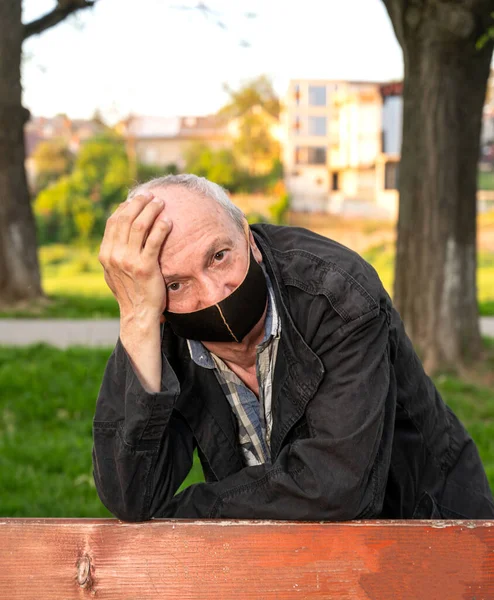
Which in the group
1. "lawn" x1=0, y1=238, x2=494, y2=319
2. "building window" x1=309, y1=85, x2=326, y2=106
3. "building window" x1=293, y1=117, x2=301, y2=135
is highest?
"building window" x1=309, y1=85, x2=326, y2=106

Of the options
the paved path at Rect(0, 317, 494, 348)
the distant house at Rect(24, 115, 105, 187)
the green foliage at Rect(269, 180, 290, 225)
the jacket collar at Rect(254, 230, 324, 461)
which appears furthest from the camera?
the distant house at Rect(24, 115, 105, 187)

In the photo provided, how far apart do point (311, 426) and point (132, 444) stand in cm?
42

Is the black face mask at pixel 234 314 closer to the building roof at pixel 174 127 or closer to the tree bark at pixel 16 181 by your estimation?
the tree bark at pixel 16 181

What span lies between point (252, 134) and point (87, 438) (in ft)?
129

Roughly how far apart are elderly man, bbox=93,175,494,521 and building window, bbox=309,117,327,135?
57839 millimetres

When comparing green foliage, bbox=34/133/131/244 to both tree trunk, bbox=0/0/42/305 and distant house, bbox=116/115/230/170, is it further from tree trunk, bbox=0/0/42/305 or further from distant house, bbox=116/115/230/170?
tree trunk, bbox=0/0/42/305

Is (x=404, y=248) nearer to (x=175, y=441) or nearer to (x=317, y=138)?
(x=175, y=441)

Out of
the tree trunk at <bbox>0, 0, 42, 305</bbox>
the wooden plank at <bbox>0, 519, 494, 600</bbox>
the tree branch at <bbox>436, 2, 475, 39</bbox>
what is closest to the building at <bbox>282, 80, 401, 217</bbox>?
the tree trunk at <bbox>0, 0, 42, 305</bbox>

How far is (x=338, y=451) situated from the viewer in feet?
5.79

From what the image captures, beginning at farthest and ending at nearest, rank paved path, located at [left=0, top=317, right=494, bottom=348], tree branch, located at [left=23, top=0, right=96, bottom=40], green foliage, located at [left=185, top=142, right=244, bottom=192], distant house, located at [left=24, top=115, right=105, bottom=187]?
distant house, located at [left=24, top=115, right=105, bottom=187]
green foliage, located at [left=185, top=142, right=244, bottom=192]
tree branch, located at [left=23, top=0, right=96, bottom=40]
paved path, located at [left=0, top=317, right=494, bottom=348]

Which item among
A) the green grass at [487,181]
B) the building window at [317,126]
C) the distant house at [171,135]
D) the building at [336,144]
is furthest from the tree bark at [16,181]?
the building window at [317,126]

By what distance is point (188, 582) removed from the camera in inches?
60.5

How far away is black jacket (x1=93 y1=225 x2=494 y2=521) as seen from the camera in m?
1.78

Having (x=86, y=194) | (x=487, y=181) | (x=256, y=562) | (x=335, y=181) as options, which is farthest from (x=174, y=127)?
(x=256, y=562)
